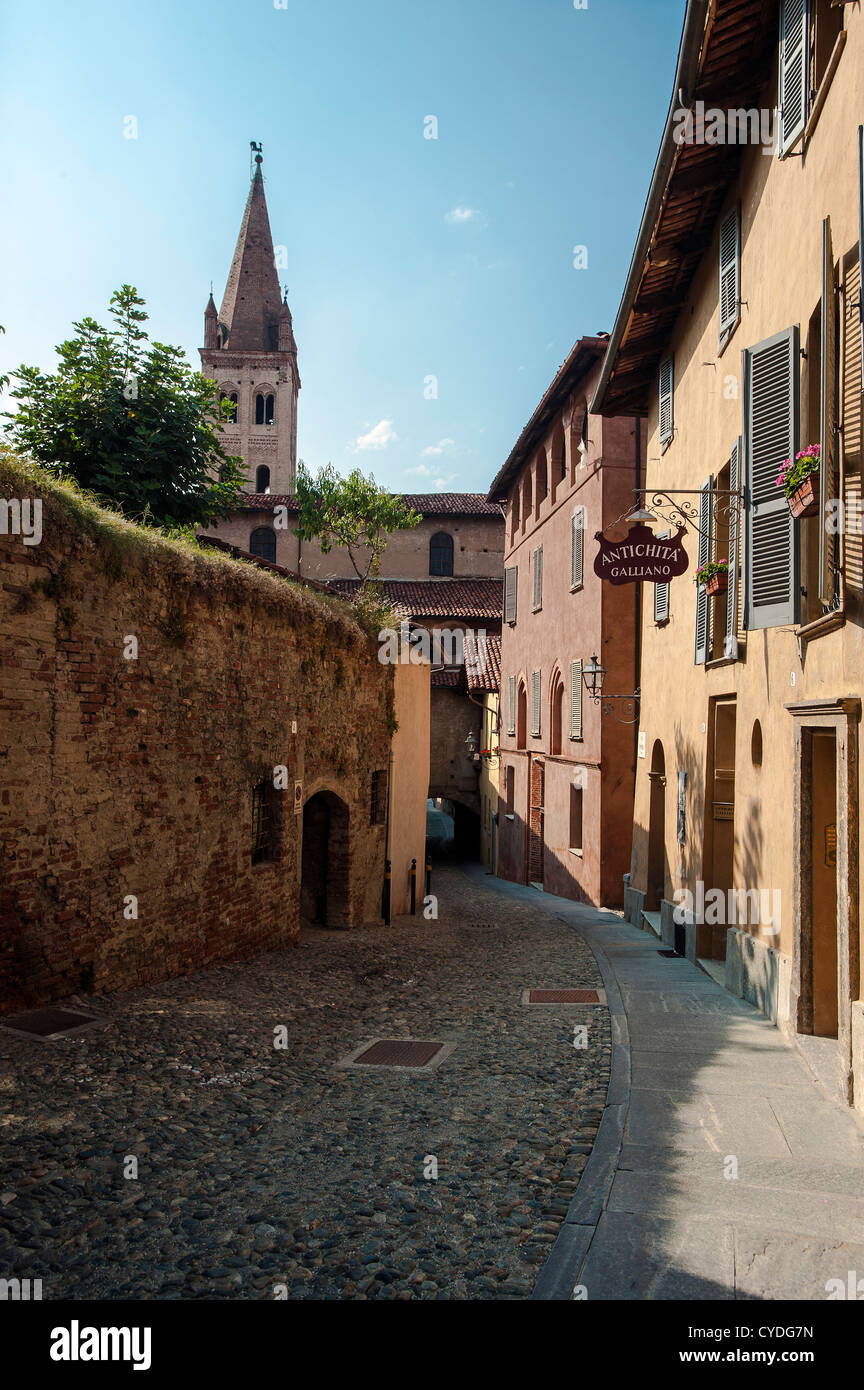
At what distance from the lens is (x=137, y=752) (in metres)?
8.37

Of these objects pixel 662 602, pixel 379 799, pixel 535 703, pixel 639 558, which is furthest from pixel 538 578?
pixel 639 558

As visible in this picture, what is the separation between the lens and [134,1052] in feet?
21.5

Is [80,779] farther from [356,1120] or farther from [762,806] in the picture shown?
[762,806]

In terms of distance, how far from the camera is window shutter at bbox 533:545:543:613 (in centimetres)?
2456

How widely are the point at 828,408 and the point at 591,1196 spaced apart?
5114mm

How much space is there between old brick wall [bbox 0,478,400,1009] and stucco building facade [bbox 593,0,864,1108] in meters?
5.11

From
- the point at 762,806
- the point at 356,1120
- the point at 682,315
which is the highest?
the point at 682,315

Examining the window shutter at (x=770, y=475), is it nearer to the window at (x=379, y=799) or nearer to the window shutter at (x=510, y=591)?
the window at (x=379, y=799)

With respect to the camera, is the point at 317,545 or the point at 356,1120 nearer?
the point at 356,1120

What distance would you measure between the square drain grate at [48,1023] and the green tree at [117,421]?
28.0ft

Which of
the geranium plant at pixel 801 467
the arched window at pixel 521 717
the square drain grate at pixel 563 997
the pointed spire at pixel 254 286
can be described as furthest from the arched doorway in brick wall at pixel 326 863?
the pointed spire at pixel 254 286
